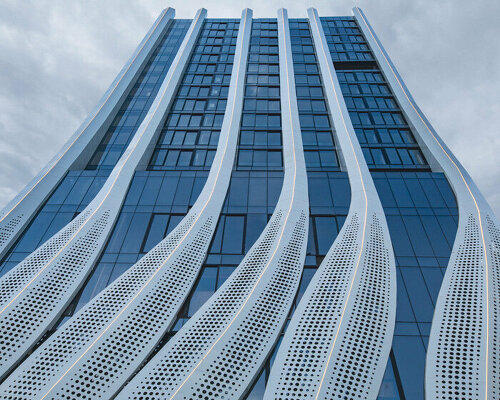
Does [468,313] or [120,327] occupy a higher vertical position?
[468,313]

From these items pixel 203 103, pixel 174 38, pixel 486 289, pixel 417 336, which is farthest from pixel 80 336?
pixel 174 38

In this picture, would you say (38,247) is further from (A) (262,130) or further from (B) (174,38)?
(B) (174,38)

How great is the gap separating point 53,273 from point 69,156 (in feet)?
38.8

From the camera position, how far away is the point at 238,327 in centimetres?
1345

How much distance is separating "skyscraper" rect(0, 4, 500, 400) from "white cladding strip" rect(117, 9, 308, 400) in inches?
2.9

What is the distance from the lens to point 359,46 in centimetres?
3962

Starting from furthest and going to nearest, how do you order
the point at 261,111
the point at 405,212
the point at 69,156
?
1. the point at 261,111
2. the point at 69,156
3. the point at 405,212

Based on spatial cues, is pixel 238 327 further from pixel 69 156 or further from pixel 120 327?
pixel 69 156

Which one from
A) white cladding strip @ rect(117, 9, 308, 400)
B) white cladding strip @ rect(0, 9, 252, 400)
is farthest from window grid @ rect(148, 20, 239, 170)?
white cladding strip @ rect(117, 9, 308, 400)

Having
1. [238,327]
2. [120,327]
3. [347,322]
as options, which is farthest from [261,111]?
[120,327]

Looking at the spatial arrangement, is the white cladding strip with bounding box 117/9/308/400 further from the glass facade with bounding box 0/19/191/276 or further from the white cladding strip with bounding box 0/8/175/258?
the white cladding strip with bounding box 0/8/175/258

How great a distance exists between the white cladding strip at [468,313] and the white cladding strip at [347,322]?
2181 millimetres

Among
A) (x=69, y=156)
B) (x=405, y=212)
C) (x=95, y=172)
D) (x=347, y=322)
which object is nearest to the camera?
(x=347, y=322)

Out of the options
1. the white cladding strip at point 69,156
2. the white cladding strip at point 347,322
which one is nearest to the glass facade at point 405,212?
the white cladding strip at point 347,322
